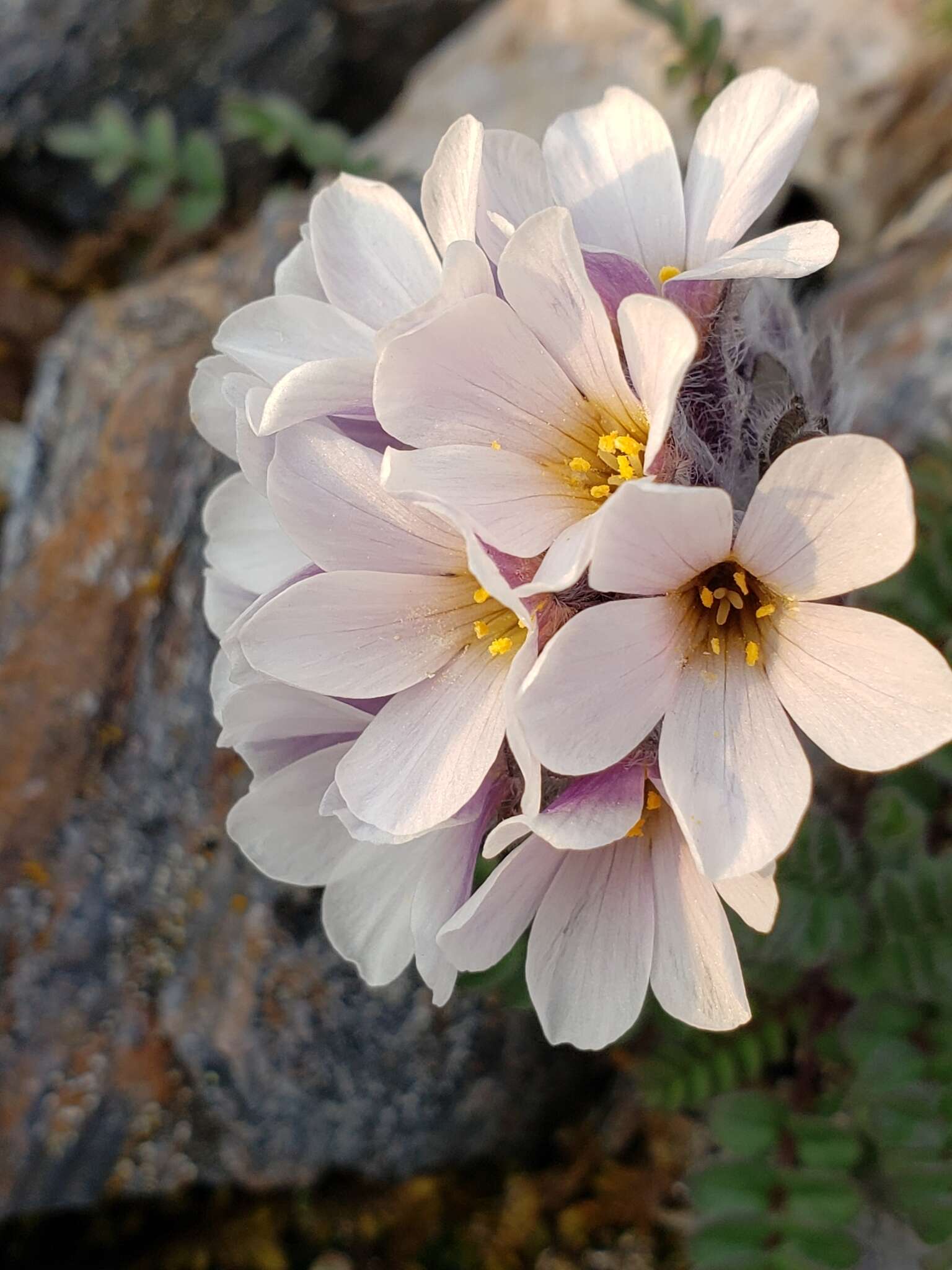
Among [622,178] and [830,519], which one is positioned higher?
[622,178]

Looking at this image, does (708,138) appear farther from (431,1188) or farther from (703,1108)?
(431,1188)

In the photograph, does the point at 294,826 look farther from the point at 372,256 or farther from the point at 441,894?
the point at 372,256

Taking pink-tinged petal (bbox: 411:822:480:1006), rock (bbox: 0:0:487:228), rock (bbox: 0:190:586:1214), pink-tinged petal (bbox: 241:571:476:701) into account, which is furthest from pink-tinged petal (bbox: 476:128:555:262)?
rock (bbox: 0:0:487:228)

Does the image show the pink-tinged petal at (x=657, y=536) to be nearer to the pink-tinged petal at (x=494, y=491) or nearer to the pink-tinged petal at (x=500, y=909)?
the pink-tinged petal at (x=494, y=491)

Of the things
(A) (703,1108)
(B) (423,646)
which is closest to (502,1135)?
(A) (703,1108)

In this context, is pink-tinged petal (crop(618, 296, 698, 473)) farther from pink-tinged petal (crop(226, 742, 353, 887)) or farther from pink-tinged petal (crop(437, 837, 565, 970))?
pink-tinged petal (crop(226, 742, 353, 887))

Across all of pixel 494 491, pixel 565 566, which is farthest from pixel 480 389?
pixel 565 566
